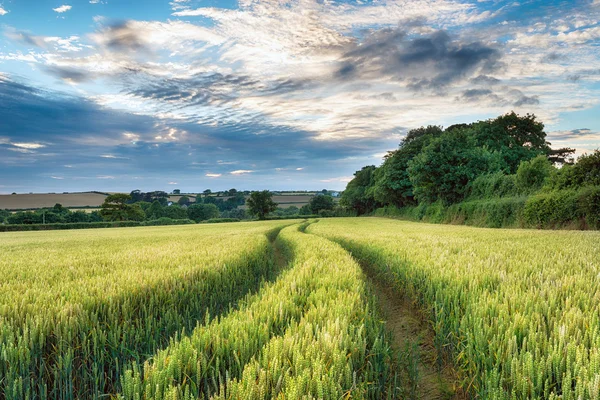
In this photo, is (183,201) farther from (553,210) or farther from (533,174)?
(553,210)

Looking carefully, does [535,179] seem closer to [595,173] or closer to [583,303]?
[595,173]

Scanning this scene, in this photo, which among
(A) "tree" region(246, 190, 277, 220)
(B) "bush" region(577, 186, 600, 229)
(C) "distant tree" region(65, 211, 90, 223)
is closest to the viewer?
(B) "bush" region(577, 186, 600, 229)

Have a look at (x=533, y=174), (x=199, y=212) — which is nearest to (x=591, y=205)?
(x=533, y=174)

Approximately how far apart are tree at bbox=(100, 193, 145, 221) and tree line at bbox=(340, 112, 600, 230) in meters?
73.4

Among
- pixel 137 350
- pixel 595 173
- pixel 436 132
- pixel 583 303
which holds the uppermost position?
pixel 436 132

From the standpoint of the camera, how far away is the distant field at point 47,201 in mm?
96831

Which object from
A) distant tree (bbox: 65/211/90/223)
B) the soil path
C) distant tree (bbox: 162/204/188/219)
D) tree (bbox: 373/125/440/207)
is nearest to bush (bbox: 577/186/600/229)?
the soil path

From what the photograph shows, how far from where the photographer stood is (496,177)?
3422cm

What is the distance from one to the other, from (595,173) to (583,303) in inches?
947

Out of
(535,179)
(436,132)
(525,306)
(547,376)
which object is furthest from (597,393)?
(436,132)

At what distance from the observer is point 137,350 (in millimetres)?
3779

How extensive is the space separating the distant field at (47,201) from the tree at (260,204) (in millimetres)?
49076

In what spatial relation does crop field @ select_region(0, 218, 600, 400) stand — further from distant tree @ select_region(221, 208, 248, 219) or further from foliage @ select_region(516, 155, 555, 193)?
distant tree @ select_region(221, 208, 248, 219)

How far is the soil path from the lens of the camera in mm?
3561
